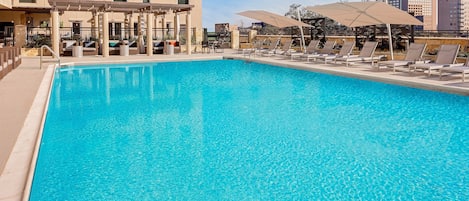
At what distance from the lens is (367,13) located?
16.3 m

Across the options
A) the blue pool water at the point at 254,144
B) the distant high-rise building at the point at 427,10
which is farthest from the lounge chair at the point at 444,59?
the distant high-rise building at the point at 427,10

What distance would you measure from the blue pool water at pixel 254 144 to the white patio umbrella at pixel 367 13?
3.79 m

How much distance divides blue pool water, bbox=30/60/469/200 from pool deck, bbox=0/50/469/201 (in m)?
0.27

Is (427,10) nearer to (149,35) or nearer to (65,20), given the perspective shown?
(65,20)

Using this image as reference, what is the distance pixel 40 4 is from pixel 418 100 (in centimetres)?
2963

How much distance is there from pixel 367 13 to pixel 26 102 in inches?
478

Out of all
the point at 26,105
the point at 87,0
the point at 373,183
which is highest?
the point at 87,0

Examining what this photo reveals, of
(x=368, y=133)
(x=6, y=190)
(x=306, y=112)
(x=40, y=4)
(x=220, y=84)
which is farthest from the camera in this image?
(x=40, y=4)

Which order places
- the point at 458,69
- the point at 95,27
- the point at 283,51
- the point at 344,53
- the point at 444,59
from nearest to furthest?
the point at 458,69 → the point at 444,59 → the point at 344,53 → the point at 283,51 → the point at 95,27

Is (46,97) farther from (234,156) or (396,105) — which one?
(396,105)

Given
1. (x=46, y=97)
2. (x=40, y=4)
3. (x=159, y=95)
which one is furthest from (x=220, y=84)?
(x=40, y=4)

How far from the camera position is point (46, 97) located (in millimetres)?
9719

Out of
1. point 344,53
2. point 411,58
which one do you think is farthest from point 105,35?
point 411,58

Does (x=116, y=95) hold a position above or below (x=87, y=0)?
below
